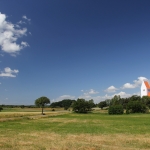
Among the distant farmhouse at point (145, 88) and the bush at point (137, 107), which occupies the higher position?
the distant farmhouse at point (145, 88)

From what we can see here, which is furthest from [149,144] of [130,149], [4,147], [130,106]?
[130,106]

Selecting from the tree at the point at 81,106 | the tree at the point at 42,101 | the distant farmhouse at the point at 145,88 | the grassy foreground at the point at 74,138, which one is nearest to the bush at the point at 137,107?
the tree at the point at 81,106

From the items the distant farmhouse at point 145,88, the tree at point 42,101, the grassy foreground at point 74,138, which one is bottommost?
the grassy foreground at point 74,138

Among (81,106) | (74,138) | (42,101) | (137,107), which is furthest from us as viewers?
(81,106)

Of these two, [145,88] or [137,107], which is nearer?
[137,107]

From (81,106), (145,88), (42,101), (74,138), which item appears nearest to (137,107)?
(81,106)

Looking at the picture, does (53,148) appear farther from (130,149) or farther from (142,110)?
(142,110)

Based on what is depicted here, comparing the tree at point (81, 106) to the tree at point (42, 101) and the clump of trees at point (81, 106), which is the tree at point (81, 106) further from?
the tree at point (42, 101)

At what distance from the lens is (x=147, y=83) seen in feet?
526

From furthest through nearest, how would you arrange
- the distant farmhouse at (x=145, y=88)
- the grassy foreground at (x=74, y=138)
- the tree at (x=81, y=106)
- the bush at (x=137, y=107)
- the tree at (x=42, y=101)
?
the distant farmhouse at (x=145, y=88), the tree at (x=81, y=106), the tree at (x=42, y=101), the bush at (x=137, y=107), the grassy foreground at (x=74, y=138)

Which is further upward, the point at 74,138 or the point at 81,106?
the point at 81,106

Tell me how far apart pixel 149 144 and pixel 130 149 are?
3020 mm

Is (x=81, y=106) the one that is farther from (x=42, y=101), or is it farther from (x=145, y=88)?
(x=145, y=88)

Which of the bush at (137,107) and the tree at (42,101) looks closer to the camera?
the bush at (137,107)
